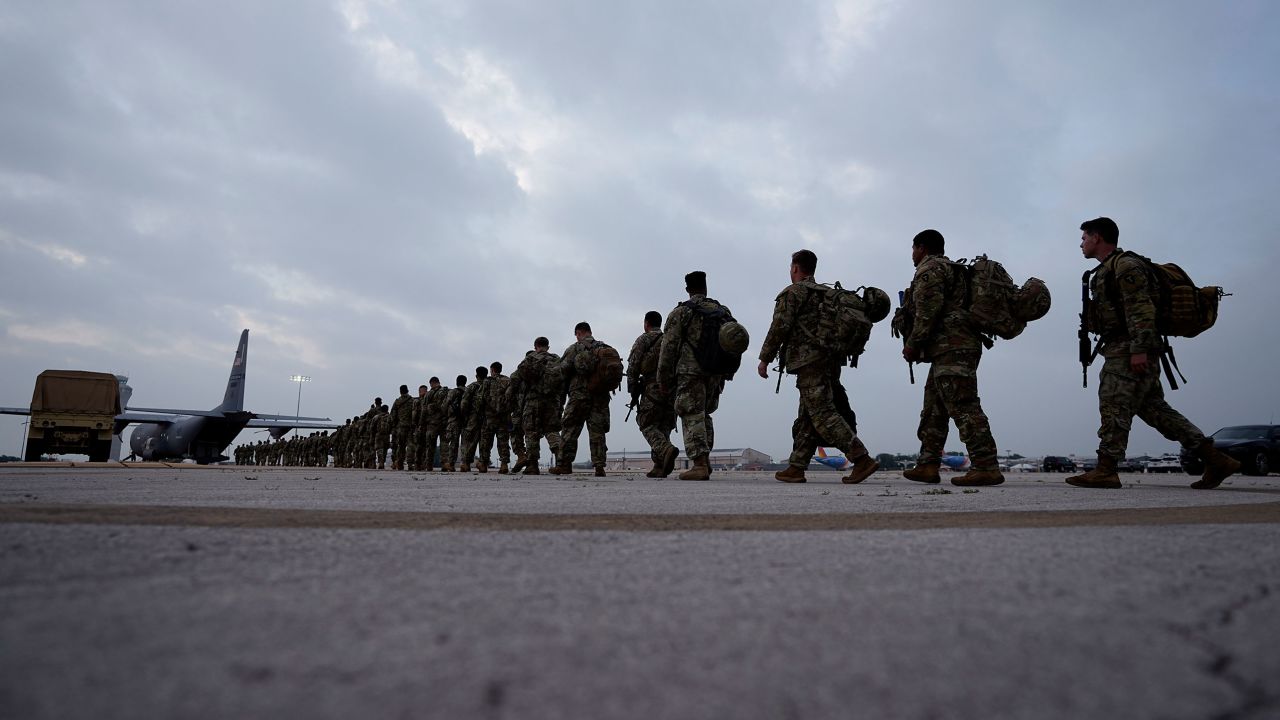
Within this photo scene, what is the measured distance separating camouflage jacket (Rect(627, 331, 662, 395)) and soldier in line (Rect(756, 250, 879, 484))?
233cm

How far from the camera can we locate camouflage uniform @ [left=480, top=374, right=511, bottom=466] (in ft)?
44.0

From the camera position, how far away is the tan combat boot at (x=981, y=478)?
5281mm

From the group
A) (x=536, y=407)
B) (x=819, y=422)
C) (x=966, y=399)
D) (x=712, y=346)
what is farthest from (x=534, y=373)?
(x=966, y=399)

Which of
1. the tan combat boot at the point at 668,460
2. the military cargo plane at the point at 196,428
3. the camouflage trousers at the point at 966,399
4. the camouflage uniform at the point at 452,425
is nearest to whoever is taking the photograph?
the camouflage trousers at the point at 966,399

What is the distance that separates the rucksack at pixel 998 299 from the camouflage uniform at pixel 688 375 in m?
2.67

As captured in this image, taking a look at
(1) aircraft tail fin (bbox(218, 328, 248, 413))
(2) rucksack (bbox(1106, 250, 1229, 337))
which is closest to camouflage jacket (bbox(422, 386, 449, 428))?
(2) rucksack (bbox(1106, 250, 1229, 337))

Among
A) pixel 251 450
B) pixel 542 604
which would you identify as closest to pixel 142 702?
pixel 542 604

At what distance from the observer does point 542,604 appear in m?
0.97

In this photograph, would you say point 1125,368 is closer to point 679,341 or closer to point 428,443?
point 679,341

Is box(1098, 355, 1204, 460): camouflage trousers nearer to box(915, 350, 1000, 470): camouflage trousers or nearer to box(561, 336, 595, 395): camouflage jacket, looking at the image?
box(915, 350, 1000, 470): camouflage trousers

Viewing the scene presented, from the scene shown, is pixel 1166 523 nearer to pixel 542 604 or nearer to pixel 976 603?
pixel 976 603

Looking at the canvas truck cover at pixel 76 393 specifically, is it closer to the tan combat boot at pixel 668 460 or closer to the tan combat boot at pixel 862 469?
the tan combat boot at pixel 668 460

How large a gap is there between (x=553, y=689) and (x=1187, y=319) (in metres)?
6.34

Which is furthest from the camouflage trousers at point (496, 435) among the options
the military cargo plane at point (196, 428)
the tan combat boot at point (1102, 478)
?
the military cargo plane at point (196, 428)
